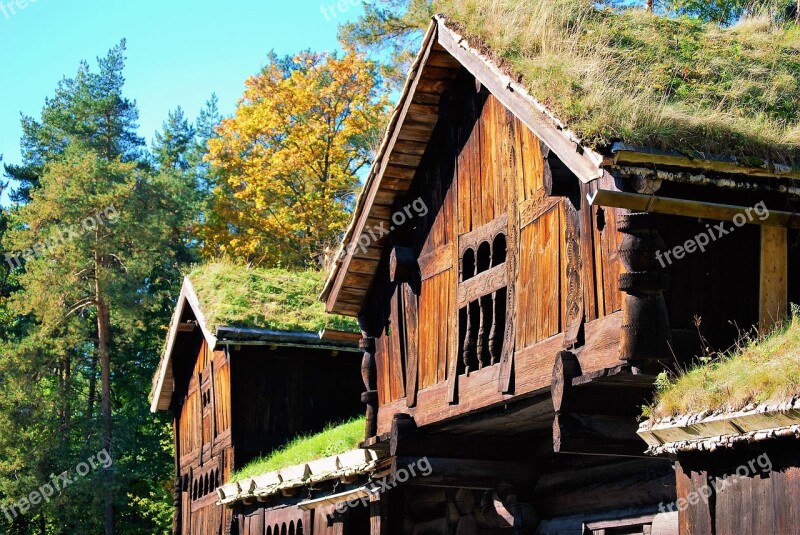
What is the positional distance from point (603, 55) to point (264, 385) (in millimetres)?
12111

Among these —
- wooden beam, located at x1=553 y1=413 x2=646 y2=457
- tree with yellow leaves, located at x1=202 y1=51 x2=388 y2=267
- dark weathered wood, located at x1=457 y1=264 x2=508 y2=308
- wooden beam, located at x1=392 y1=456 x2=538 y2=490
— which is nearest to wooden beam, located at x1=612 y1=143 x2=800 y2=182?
wooden beam, located at x1=553 y1=413 x2=646 y2=457

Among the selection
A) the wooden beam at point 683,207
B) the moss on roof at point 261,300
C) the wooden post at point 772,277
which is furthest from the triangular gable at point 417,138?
the moss on roof at point 261,300

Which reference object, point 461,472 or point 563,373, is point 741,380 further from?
point 461,472

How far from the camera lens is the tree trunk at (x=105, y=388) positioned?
34906mm

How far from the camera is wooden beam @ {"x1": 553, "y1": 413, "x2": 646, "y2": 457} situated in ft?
30.2

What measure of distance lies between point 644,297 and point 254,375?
1284cm

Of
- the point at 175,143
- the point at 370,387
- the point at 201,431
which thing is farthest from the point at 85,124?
the point at 370,387

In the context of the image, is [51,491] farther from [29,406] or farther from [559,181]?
[559,181]

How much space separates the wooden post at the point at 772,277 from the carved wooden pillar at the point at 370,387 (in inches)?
231

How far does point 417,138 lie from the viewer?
1275cm

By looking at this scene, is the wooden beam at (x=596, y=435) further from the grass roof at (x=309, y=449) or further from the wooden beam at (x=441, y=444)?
the grass roof at (x=309, y=449)

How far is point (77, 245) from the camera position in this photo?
3691 centimetres

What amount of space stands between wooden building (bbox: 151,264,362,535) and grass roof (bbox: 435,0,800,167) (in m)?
9.30

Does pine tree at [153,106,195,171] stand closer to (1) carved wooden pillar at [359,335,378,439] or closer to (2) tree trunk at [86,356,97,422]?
(2) tree trunk at [86,356,97,422]
